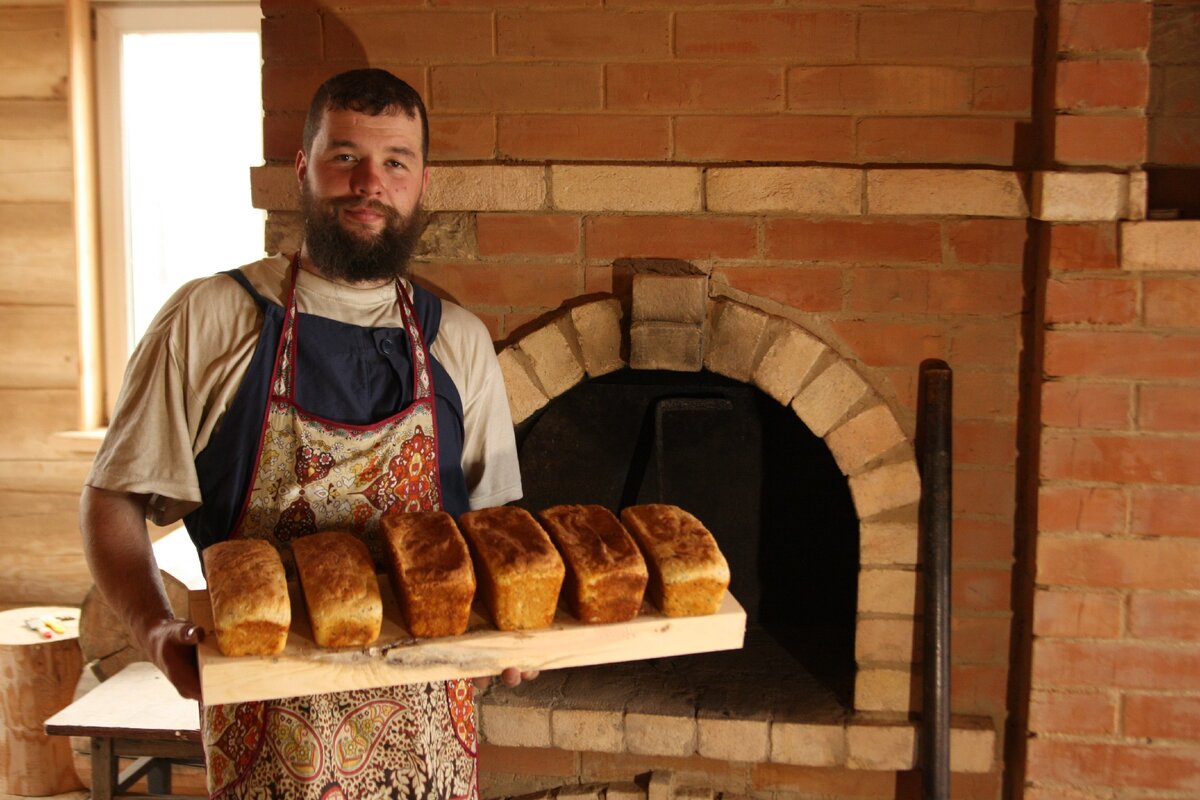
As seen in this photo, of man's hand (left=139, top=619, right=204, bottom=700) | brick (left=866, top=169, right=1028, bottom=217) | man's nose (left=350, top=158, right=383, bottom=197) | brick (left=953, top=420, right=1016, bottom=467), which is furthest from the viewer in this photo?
brick (left=953, top=420, right=1016, bottom=467)

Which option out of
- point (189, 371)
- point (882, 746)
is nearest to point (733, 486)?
point (882, 746)

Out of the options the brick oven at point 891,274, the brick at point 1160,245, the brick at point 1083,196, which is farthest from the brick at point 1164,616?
the brick at point 1083,196

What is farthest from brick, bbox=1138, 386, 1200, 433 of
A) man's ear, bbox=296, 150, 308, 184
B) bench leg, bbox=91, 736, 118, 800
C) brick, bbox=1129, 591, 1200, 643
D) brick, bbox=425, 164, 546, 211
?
bench leg, bbox=91, 736, 118, 800

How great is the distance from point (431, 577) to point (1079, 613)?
1515mm

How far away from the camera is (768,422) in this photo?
2688mm

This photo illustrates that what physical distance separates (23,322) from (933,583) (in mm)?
3480

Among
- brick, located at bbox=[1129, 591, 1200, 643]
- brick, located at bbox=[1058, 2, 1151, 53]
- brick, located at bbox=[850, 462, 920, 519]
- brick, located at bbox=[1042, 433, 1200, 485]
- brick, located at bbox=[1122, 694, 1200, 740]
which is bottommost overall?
brick, located at bbox=[1122, 694, 1200, 740]

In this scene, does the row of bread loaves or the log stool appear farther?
the log stool

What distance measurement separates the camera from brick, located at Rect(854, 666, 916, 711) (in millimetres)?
2344

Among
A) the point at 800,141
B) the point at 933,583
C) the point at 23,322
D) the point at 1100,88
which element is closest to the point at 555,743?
the point at 933,583

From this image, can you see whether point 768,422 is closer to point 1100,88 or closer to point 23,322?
→ point 1100,88

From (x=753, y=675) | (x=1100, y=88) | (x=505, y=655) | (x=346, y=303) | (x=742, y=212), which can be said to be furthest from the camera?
(x=753, y=675)

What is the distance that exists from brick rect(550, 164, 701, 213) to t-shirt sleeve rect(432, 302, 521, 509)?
486 mm

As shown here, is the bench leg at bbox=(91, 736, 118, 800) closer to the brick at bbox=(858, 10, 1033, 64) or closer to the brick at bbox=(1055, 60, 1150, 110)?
the brick at bbox=(858, 10, 1033, 64)
